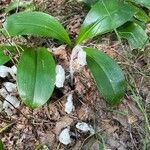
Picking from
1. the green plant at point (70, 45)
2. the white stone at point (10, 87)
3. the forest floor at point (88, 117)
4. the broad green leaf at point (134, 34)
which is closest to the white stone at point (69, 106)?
the forest floor at point (88, 117)

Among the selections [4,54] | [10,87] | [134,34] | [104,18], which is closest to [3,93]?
[10,87]

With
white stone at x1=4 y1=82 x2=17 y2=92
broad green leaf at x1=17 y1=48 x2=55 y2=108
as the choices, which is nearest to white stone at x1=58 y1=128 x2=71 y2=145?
broad green leaf at x1=17 y1=48 x2=55 y2=108

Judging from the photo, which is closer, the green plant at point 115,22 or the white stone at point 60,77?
the white stone at point 60,77

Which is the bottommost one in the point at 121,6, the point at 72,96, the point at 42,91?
the point at 72,96

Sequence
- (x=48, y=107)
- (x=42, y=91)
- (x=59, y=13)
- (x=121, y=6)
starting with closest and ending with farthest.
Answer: (x=42, y=91), (x=48, y=107), (x=121, y=6), (x=59, y=13)

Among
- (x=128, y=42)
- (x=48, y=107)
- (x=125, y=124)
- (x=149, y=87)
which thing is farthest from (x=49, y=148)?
(x=128, y=42)

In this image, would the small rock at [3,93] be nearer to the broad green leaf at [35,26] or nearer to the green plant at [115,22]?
the broad green leaf at [35,26]

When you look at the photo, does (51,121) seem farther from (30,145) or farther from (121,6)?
(121,6)

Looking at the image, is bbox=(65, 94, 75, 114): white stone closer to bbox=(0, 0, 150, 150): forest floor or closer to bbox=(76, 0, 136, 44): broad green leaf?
bbox=(0, 0, 150, 150): forest floor

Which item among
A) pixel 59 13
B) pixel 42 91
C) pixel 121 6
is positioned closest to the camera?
pixel 42 91
